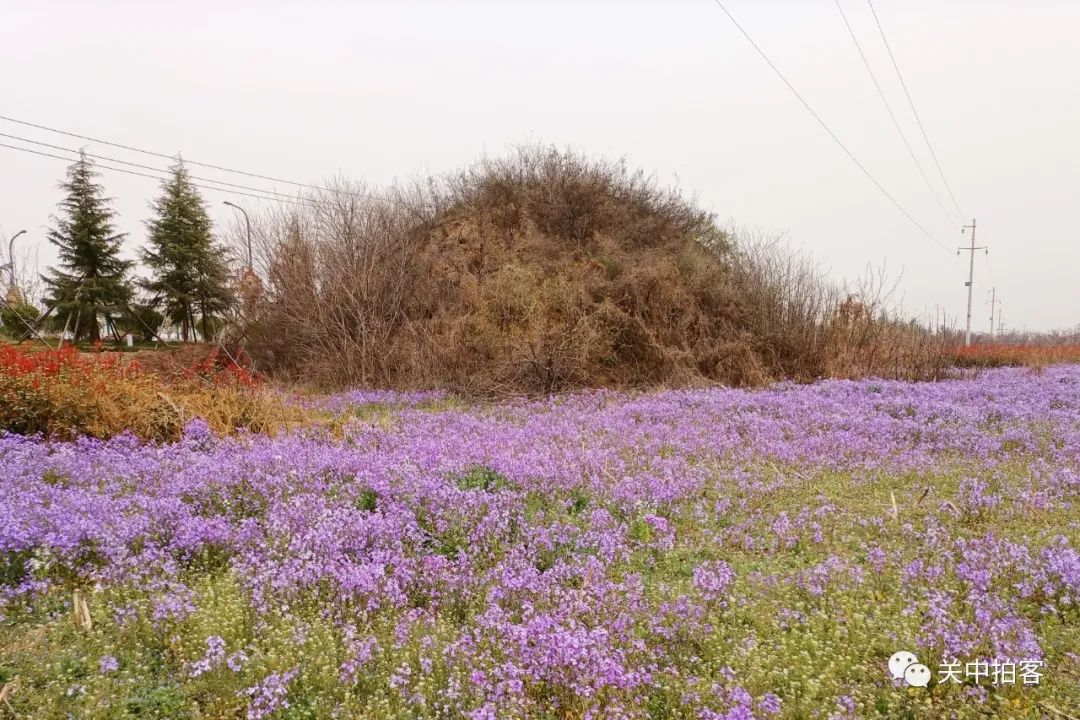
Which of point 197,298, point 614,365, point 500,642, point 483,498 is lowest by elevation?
point 500,642

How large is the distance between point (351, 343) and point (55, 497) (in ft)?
47.1

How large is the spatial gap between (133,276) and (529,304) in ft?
99.3

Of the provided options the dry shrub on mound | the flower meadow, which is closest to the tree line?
the dry shrub on mound

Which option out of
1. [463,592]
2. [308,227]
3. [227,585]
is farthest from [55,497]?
[308,227]

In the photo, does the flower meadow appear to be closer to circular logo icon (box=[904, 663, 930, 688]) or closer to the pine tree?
circular logo icon (box=[904, 663, 930, 688])

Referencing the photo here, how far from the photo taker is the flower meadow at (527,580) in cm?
337

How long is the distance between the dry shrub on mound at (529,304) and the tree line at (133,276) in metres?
16.4

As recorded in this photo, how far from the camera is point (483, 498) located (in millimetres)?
6211

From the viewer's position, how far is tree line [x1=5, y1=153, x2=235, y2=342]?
1410 inches

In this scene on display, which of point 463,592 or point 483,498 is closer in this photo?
point 463,592

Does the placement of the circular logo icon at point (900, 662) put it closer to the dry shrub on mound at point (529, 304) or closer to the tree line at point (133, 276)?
the dry shrub on mound at point (529, 304)

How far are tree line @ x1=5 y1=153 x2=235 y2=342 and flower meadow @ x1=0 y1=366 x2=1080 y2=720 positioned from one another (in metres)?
32.8

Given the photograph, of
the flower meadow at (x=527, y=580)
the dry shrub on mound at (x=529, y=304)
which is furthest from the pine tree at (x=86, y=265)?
the flower meadow at (x=527, y=580)

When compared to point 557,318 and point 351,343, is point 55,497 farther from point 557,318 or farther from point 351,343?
point 557,318
